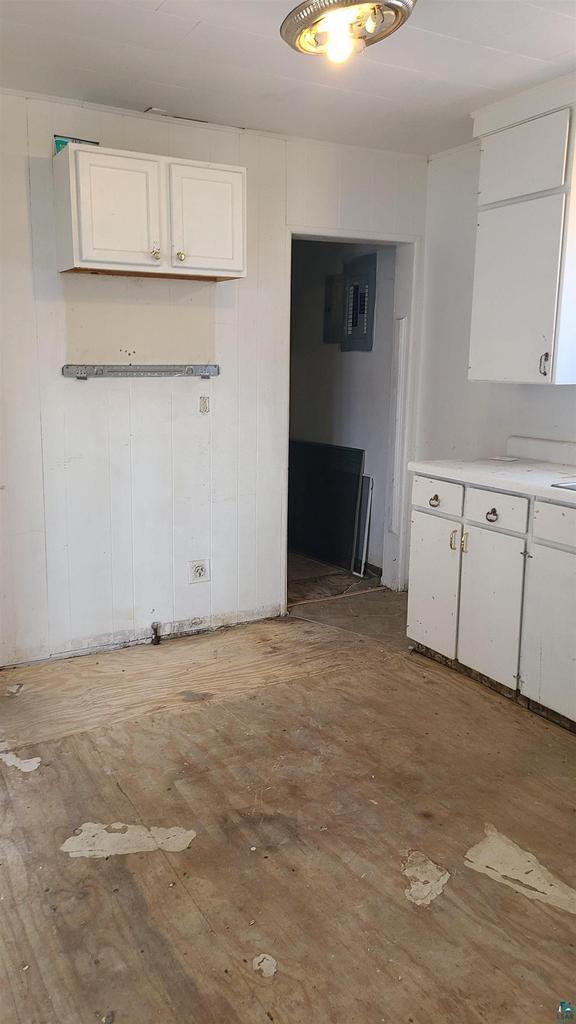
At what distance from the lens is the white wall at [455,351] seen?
3734 millimetres

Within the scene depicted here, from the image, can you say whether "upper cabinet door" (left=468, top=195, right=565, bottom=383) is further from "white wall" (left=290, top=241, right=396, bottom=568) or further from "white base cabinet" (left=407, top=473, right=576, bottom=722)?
"white wall" (left=290, top=241, right=396, bottom=568)

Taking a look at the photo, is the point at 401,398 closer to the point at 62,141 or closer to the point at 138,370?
the point at 138,370

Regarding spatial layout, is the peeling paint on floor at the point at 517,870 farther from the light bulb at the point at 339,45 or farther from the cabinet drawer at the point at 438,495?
the light bulb at the point at 339,45

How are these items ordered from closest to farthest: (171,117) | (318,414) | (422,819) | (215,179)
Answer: (422,819), (215,179), (171,117), (318,414)

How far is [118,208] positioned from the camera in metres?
2.98

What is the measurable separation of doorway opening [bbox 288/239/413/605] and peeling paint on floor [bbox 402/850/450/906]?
2307 millimetres

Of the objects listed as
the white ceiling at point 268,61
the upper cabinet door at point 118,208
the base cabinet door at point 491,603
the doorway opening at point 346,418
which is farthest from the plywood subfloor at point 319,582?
the white ceiling at point 268,61

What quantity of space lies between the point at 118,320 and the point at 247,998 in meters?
2.67

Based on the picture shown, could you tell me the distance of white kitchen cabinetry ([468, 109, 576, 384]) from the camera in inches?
116

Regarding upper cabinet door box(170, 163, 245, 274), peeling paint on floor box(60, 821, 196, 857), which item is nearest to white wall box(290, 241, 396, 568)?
upper cabinet door box(170, 163, 245, 274)

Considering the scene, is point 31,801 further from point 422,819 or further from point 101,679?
point 422,819

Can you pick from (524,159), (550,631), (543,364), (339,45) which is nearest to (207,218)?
(339,45)

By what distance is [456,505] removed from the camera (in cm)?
320

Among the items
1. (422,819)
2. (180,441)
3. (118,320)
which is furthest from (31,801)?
(118,320)
